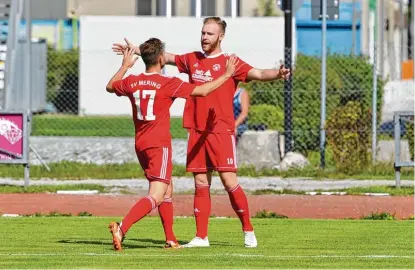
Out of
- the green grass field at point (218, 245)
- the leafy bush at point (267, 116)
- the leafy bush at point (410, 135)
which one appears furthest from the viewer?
the leafy bush at point (267, 116)

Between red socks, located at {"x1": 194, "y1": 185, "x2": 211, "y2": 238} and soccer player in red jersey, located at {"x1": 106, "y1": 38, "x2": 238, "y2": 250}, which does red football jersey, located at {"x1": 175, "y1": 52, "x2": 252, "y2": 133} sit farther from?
red socks, located at {"x1": 194, "y1": 185, "x2": 211, "y2": 238}

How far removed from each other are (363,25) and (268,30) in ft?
36.5

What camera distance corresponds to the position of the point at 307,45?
188 feet

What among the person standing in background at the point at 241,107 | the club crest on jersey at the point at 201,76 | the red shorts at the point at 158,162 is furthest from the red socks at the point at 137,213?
the person standing in background at the point at 241,107

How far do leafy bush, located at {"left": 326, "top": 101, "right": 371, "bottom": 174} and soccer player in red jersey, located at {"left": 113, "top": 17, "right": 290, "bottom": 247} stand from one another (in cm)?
1121

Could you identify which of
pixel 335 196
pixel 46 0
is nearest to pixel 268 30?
pixel 46 0

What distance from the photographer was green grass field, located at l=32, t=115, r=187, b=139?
2889 centimetres

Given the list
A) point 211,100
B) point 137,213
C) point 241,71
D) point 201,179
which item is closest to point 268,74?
point 241,71

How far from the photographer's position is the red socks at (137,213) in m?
11.8

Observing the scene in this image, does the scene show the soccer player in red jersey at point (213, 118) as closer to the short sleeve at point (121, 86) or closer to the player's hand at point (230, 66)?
the player's hand at point (230, 66)

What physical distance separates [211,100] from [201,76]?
24 cm

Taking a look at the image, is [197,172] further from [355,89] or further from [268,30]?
[268,30]

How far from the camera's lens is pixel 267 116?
85.4 ft

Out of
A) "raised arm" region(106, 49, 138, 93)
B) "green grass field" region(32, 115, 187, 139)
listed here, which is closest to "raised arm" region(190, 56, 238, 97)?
"raised arm" region(106, 49, 138, 93)
